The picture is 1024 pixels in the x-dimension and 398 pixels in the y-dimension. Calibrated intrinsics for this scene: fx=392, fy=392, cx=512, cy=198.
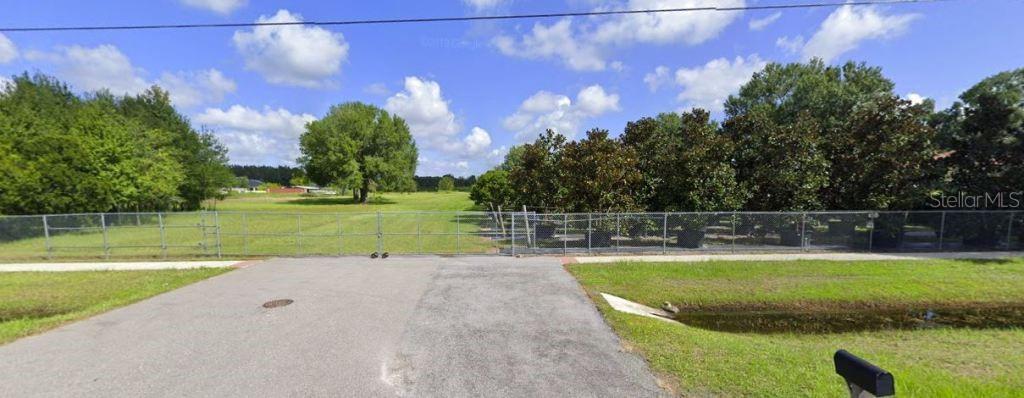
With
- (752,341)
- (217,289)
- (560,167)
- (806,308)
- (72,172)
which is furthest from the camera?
(72,172)

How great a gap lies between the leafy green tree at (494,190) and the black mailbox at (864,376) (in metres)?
22.5

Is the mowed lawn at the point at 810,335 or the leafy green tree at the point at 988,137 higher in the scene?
the leafy green tree at the point at 988,137

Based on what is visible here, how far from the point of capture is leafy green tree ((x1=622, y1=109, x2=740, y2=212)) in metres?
14.4

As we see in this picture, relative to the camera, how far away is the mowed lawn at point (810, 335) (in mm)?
4469

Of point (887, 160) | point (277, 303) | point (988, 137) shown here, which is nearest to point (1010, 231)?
point (988, 137)

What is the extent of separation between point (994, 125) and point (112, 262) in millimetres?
30251

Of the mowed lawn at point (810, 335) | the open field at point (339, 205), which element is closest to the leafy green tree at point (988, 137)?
the mowed lawn at point (810, 335)

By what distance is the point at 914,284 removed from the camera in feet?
31.5

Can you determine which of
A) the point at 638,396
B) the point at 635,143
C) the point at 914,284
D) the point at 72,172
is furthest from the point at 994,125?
the point at 72,172

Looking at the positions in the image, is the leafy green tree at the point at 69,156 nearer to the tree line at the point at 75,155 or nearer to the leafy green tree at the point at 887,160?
the tree line at the point at 75,155

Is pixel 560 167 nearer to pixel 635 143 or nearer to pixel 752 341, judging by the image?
pixel 635 143

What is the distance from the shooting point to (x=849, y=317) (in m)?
7.98

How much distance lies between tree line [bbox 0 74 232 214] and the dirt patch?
2876 centimetres

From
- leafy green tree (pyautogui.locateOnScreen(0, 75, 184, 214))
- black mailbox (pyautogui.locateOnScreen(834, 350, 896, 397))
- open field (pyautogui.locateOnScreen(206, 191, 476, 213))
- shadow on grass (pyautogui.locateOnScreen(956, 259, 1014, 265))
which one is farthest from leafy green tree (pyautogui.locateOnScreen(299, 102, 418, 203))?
black mailbox (pyautogui.locateOnScreen(834, 350, 896, 397))
